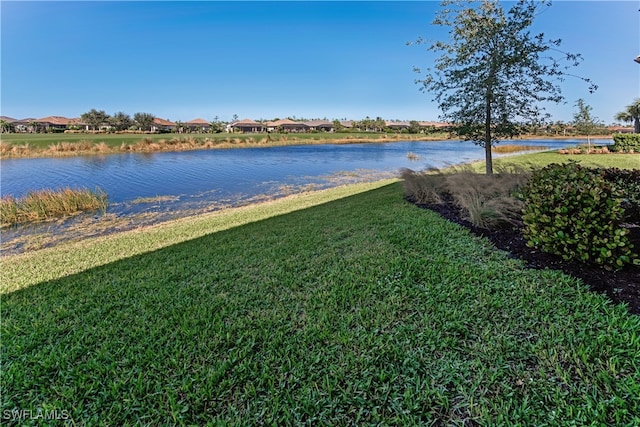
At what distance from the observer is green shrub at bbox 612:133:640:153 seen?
59.9 feet

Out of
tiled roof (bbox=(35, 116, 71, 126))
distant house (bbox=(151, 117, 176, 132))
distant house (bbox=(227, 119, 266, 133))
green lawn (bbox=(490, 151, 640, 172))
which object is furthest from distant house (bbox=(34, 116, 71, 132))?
Answer: green lawn (bbox=(490, 151, 640, 172))

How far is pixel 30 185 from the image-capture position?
16.1m

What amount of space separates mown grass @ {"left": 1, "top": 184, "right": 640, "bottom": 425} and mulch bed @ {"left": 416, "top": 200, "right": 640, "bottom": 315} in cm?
16

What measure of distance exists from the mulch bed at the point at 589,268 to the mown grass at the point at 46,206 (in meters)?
12.9

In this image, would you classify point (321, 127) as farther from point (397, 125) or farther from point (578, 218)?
point (578, 218)

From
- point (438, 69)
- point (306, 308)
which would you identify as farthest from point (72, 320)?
point (438, 69)

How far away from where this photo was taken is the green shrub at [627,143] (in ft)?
59.9

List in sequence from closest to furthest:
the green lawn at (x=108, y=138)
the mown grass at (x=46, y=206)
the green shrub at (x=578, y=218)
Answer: the green shrub at (x=578, y=218) < the mown grass at (x=46, y=206) < the green lawn at (x=108, y=138)

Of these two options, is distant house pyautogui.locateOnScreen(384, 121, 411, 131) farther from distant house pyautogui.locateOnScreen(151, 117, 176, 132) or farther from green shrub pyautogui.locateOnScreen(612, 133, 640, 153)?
green shrub pyautogui.locateOnScreen(612, 133, 640, 153)

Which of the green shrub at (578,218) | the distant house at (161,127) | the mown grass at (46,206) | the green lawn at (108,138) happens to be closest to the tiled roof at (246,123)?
the distant house at (161,127)

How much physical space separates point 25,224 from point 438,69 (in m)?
13.4

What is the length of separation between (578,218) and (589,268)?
499 mm

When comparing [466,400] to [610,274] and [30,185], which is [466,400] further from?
[30,185]

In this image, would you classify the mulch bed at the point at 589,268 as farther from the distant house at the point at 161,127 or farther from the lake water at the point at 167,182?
the distant house at the point at 161,127
